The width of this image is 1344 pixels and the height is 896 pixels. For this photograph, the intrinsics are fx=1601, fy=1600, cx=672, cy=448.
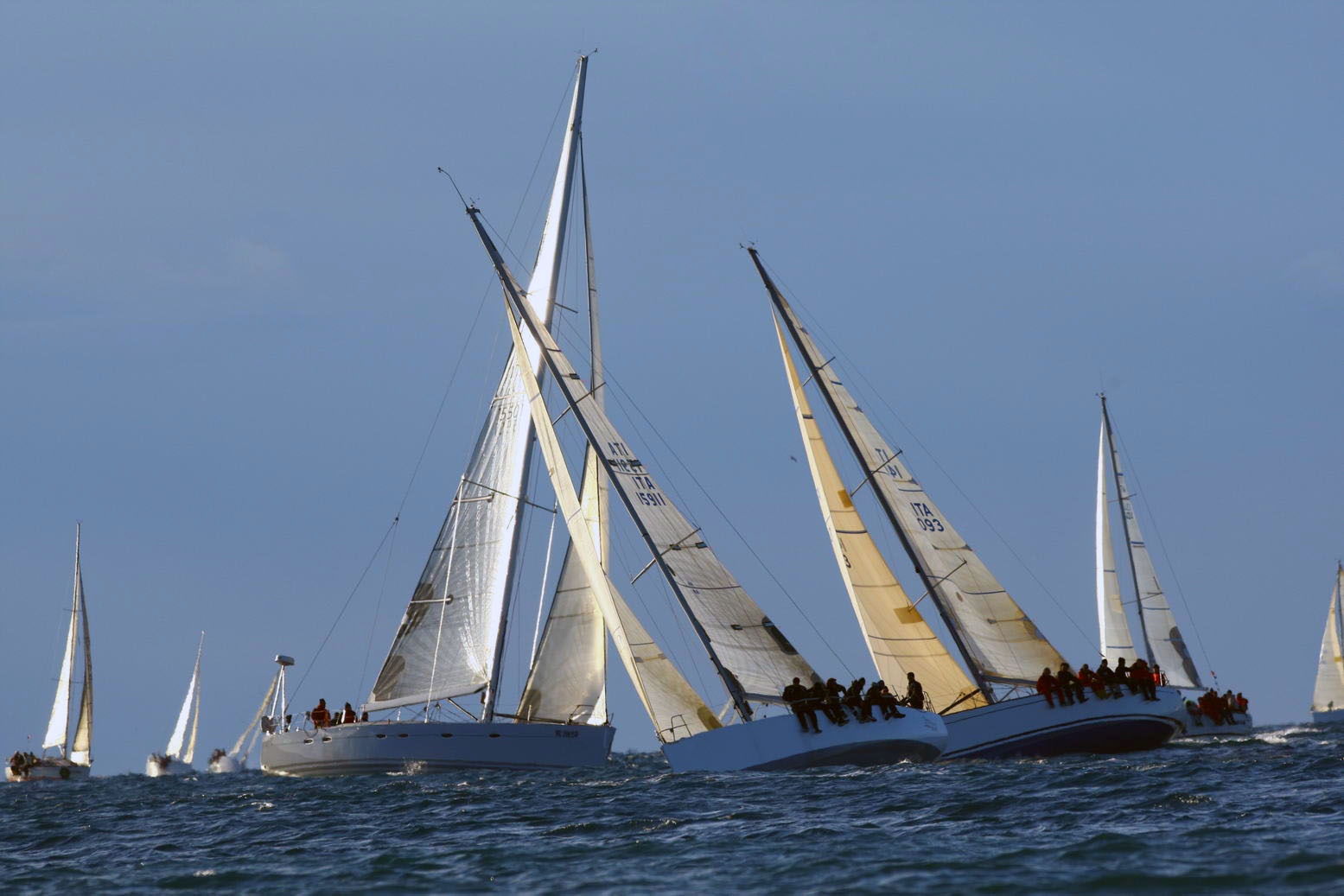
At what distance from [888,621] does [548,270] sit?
12.8m

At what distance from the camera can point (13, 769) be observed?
61.6 meters

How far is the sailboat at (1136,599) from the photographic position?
56.3 m

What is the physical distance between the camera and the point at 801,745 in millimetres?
26609

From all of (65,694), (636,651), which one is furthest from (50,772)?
(636,651)

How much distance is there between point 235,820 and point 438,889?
993cm

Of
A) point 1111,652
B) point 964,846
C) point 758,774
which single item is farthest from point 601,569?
point 1111,652

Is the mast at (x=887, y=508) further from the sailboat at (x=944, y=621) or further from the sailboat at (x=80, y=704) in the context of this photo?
the sailboat at (x=80, y=704)

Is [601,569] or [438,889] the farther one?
[601,569]

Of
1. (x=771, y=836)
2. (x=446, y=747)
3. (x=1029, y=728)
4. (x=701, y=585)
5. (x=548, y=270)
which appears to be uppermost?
(x=548, y=270)

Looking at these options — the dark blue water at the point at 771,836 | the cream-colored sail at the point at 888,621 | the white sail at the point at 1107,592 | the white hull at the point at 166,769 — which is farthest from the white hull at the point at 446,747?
the white hull at the point at 166,769

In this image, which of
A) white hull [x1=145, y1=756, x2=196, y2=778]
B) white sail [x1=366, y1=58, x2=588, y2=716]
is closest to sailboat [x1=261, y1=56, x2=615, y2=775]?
white sail [x1=366, y1=58, x2=588, y2=716]

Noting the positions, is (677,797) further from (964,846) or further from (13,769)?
(13,769)

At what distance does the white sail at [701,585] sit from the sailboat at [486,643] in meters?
6.31

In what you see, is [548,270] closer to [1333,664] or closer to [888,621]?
[888,621]
